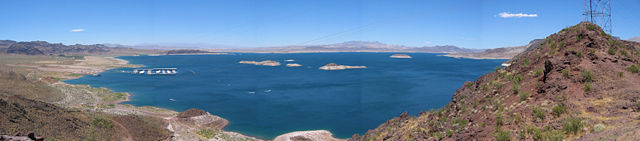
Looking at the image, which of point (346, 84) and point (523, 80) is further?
point (346, 84)

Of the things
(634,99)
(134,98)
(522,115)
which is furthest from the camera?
(134,98)

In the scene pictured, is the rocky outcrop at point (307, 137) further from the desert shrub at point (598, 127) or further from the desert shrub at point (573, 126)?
the desert shrub at point (598, 127)

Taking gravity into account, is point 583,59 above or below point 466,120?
above

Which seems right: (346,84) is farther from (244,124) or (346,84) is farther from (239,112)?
(244,124)

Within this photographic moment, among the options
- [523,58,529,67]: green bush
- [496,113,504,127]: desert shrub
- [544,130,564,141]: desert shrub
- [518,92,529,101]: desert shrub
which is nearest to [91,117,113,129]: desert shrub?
[496,113,504,127]: desert shrub

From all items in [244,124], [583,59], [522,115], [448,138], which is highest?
[583,59]

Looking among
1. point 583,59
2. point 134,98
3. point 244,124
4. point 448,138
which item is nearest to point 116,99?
point 134,98

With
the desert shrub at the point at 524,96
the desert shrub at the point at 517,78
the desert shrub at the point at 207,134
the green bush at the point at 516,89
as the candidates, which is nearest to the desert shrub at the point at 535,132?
the desert shrub at the point at 524,96

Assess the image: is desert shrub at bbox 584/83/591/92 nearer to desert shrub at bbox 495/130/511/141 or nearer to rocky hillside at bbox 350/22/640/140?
rocky hillside at bbox 350/22/640/140
